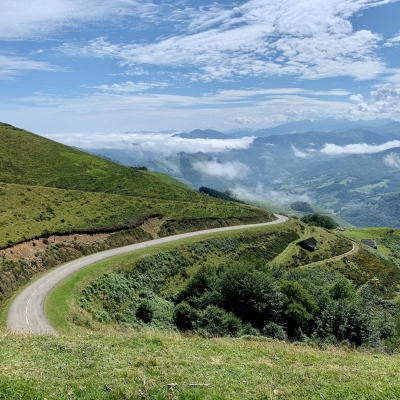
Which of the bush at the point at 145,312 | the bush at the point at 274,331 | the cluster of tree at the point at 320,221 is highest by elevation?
the bush at the point at 145,312

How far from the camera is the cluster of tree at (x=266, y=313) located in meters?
32.1

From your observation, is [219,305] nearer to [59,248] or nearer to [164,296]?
[164,296]

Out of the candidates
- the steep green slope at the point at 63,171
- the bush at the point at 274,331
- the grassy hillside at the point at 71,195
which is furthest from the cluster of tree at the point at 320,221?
the bush at the point at 274,331

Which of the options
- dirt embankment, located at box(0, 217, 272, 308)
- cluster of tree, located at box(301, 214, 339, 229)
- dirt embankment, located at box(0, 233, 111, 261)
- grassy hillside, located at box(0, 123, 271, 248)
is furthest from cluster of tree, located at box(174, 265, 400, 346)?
cluster of tree, located at box(301, 214, 339, 229)

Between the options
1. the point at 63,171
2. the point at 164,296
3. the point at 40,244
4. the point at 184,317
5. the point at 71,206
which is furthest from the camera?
the point at 63,171

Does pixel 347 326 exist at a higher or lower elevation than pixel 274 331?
higher

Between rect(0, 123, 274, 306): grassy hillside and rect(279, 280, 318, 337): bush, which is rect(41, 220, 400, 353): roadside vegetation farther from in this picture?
rect(0, 123, 274, 306): grassy hillside

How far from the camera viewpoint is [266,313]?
3819 cm

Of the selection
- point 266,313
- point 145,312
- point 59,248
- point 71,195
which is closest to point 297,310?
point 266,313

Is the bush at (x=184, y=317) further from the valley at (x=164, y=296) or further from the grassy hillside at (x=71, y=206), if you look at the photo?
the grassy hillside at (x=71, y=206)

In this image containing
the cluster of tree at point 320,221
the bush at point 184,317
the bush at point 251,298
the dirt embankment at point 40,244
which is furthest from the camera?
the cluster of tree at point 320,221

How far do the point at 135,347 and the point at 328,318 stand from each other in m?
23.2

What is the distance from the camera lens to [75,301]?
119 feet

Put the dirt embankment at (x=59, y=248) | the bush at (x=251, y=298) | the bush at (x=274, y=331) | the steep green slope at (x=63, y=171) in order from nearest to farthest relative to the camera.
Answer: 1. the bush at (x=274, y=331)
2. the bush at (x=251, y=298)
3. the dirt embankment at (x=59, y=248)
4. the steep green slope at (x=63, y=171)
